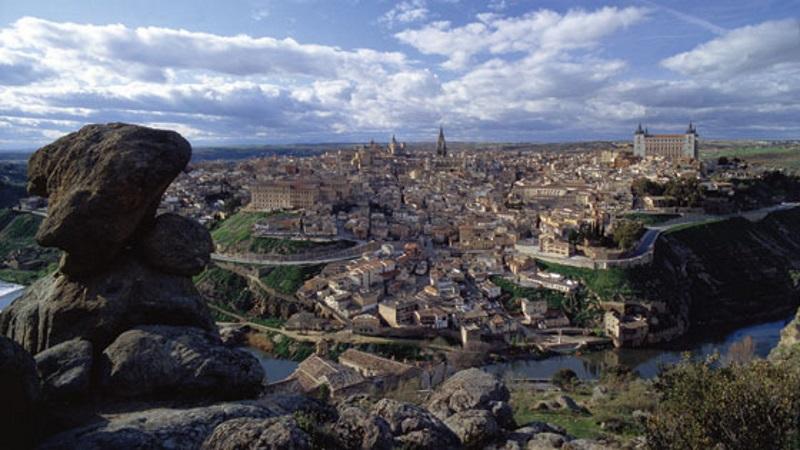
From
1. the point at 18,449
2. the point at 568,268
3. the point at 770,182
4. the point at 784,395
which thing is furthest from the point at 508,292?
the point at 770,182

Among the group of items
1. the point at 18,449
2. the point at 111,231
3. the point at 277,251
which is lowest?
the point at 277,251

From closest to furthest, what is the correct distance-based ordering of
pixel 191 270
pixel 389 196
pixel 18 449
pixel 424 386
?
pixel 18 449 → pixel 191 270 → pixel 424 386 → pixel 389 196

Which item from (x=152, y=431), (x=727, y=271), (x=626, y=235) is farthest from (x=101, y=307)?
(x=727, y=271)

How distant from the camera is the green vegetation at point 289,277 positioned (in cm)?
4181

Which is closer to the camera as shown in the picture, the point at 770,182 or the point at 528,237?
the point at 528,237

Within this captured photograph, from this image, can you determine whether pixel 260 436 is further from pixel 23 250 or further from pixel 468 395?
pixel 23 250

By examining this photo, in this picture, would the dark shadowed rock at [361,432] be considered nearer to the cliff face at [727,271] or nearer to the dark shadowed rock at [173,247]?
Result: the dark shadowed rock at [173,247]

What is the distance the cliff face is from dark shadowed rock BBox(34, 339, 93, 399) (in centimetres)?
4001

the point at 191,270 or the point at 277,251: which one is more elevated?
the point at 191,270

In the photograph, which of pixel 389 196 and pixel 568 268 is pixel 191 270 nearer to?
pixel 568 268

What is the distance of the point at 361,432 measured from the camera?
20.7 ft

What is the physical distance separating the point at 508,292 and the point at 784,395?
3404cm

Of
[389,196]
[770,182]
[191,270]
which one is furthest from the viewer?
[389,196]

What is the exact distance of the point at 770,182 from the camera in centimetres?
6600
